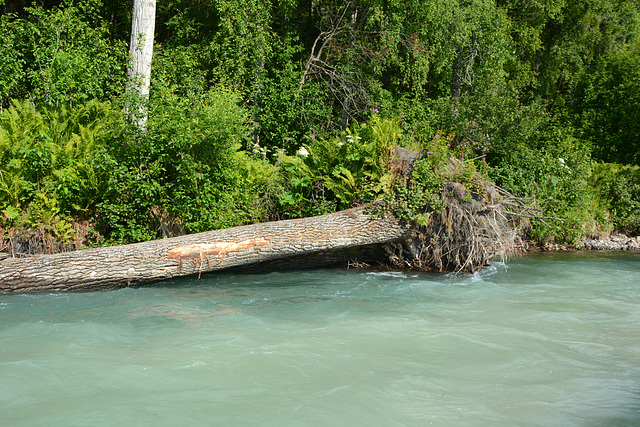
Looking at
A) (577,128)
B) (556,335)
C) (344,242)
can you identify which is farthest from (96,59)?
(577,128)

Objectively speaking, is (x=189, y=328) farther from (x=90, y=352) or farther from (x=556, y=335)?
(x=556, y=335)

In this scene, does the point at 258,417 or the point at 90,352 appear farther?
the point at 90,352

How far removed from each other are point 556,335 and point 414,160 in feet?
14.9

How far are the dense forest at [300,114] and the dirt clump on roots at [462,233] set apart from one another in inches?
13.2

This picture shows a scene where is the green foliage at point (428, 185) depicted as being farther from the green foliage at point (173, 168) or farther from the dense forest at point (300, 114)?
the green foliage at point (173, 168)

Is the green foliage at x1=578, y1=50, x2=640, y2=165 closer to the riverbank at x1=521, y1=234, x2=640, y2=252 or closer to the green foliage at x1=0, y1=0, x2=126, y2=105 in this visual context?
the riverbank at x1=521, y1=234, x2=640, y2=252

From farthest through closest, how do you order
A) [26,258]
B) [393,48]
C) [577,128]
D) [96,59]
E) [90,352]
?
[577,128], [393,48], [96,59], [26,258], [90,352]

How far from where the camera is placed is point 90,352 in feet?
16.7

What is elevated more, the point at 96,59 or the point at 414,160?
the point at 96,59

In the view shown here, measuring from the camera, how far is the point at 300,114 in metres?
14.4

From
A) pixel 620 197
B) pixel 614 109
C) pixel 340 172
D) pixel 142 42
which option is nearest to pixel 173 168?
pixel 340 172

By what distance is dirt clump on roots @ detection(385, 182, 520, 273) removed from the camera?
9.09 meters

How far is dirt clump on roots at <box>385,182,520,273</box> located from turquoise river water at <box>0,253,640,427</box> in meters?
1.17

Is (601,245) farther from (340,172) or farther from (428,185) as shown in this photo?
(340,172)
